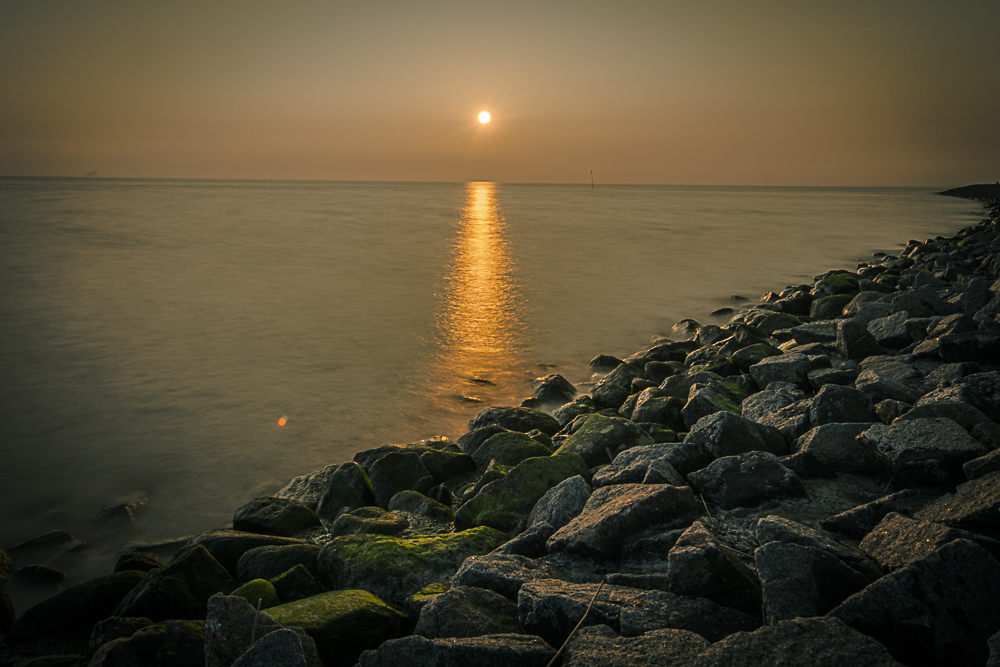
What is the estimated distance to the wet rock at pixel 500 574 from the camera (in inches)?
105

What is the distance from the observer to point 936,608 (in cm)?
195

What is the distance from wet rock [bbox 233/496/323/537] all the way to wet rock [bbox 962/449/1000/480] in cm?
427

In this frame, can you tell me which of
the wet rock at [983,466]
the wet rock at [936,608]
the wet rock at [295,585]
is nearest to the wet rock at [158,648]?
the wet rock at [295,585]

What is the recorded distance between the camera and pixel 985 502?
2432mm

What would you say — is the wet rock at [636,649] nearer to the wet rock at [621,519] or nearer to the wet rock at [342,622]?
the wet rock at [621,519]

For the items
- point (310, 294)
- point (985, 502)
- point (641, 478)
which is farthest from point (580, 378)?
point (310, 294)

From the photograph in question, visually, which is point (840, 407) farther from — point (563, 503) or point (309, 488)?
point (309, 488)

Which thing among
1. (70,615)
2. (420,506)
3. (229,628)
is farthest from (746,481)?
(70,615)

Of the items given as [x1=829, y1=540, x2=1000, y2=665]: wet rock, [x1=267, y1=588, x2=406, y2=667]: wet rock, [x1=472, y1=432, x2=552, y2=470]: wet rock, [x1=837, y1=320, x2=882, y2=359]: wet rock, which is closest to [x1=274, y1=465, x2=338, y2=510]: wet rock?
[x1=472, y1=432, x2=552, y2=470]: wet rock

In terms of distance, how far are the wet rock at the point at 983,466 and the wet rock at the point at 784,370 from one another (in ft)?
8.53

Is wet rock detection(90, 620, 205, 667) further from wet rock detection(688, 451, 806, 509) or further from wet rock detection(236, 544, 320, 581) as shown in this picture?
wet rock detection(688, 451, 806, 509)

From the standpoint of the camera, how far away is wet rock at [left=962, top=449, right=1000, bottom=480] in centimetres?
274

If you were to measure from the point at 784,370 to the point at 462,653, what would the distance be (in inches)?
178

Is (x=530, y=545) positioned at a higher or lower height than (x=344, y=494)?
higher
